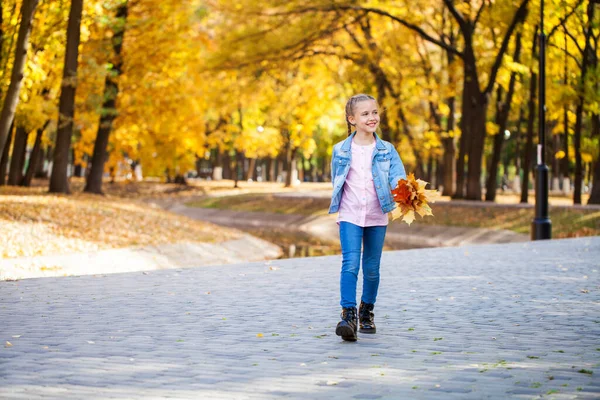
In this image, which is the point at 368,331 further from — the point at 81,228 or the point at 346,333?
the point at 81,228

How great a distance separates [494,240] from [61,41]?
14.5 m

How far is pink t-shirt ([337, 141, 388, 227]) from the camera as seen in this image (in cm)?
789

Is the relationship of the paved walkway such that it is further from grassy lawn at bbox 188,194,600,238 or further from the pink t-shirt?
the pink t-shirt

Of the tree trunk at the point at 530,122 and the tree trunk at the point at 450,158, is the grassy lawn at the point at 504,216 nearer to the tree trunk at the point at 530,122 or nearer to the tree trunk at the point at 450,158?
the tree trunk at the point at 530,122

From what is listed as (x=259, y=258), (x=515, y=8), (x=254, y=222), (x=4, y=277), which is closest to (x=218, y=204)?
(x=254, y=222)

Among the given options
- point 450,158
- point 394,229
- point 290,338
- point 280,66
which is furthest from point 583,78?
point 290,338

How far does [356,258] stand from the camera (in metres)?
7.85

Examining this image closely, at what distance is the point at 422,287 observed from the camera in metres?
Result: 11.8

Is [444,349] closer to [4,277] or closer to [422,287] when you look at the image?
[422,287]

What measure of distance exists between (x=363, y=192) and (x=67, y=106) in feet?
71.4

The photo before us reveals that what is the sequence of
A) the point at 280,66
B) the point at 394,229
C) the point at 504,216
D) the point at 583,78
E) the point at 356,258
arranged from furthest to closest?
1. the point at 280,66
2. the point at 394,229
3. the point at 583,78
4. the point at 504,216
5. the point at 356,258

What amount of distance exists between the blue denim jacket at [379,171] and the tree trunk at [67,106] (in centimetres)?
2047

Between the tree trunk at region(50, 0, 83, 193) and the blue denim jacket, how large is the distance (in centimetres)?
2047

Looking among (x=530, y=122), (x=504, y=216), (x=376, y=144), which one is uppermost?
(x=530, y=122)
